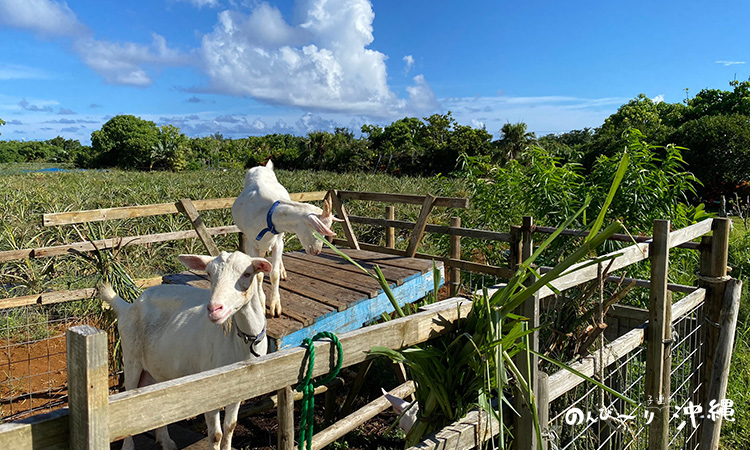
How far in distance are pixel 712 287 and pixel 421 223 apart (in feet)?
9.59

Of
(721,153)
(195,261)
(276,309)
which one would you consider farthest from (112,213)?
(721,153)

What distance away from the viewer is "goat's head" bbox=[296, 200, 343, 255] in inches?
142

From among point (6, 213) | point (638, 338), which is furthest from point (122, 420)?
point (6, 213)

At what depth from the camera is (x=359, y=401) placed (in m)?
5.53

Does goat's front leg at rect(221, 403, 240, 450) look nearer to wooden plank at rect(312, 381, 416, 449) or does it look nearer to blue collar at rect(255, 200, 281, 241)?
wooden plank at rect(312, 381, 416, 449)

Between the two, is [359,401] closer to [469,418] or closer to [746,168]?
[469,418]

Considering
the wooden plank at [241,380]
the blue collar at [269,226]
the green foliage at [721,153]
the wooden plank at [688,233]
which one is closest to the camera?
the wooden plank at [241,380]

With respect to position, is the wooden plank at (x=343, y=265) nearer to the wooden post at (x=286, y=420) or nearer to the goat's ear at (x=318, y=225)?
the goat's ear at (x=318, y=225)

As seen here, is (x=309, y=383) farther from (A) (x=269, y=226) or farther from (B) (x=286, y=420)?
(A) (x=269, y=226)

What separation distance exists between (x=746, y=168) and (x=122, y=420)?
22.9 metres

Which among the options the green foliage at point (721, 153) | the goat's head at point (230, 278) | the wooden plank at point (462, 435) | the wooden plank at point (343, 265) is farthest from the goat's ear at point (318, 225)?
the green foliage at point (721, 153)

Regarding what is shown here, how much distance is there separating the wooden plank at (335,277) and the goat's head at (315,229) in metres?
0.93

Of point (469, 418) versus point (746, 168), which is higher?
point (746, 168)

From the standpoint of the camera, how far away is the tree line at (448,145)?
19.1m
